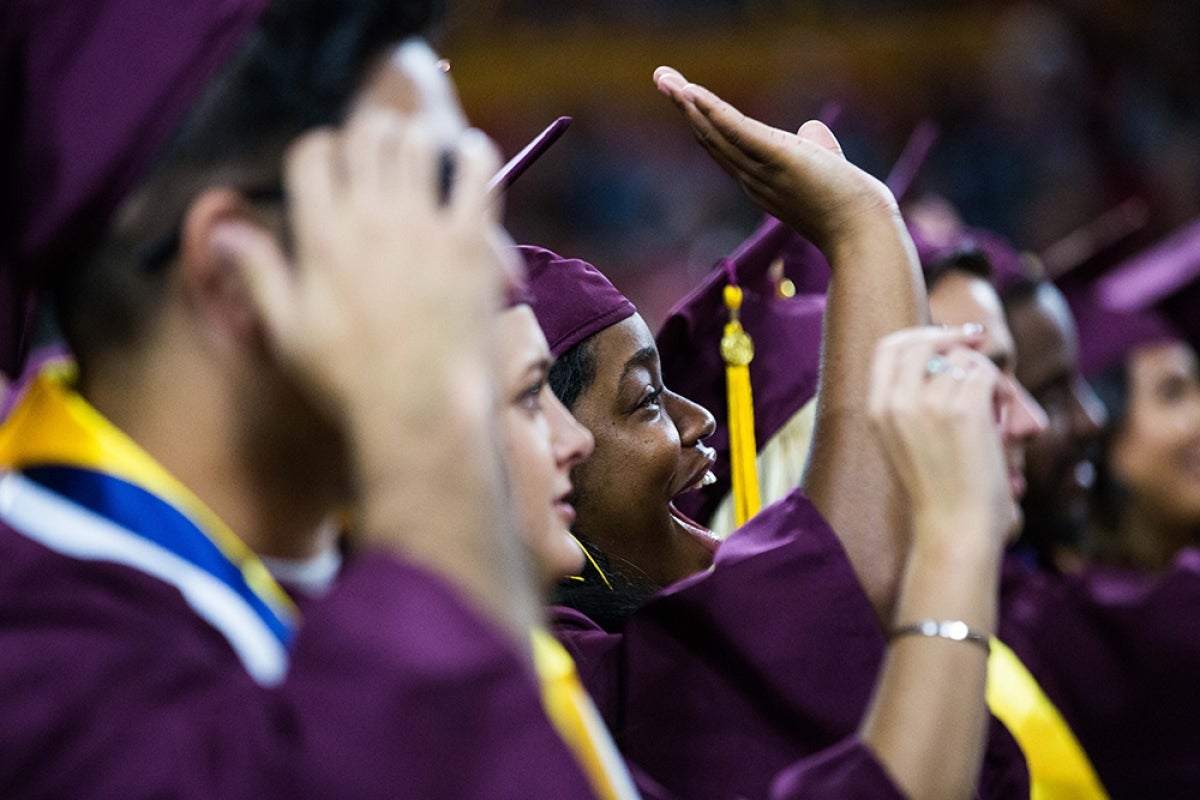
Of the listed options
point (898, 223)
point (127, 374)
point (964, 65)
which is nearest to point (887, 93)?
point (964, 65)

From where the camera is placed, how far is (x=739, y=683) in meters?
1.42

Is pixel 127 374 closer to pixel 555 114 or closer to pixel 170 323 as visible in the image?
pixel 170 323

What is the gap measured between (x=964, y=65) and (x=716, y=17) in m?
1.31

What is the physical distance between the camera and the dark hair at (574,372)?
1618 millimetres

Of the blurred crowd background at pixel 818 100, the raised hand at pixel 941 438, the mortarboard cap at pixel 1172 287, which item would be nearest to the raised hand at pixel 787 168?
the raised hand at pixel 941 438

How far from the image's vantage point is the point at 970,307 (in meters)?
2.32

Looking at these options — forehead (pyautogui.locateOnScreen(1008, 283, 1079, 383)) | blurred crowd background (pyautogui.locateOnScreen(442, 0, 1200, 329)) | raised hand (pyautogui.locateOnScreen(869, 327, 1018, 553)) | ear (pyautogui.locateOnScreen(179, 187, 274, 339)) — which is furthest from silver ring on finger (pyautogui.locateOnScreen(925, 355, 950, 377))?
blurred crowd background (pyautogui.locateOnScreen(442, 0, 1200, 329))

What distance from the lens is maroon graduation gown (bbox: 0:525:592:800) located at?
0.78 meters

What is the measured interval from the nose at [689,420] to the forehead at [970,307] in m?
0.67

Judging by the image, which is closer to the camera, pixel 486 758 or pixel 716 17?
pixel 486 758

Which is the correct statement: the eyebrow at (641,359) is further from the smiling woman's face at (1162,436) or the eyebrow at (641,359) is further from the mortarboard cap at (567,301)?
the smiling woman's face at (1162,436)

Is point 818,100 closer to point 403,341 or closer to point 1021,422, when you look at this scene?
point 1021,422

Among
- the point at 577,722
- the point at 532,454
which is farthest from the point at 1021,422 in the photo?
the point at 577,722


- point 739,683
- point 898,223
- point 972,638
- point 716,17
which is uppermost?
point 898,223
